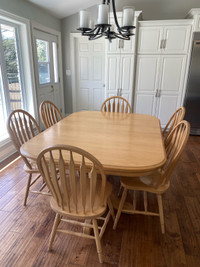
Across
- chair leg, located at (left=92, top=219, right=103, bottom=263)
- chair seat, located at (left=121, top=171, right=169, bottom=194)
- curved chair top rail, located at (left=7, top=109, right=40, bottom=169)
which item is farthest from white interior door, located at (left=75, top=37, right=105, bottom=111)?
chair leg, located at (left=92, top=219, right=103, bottom=263)

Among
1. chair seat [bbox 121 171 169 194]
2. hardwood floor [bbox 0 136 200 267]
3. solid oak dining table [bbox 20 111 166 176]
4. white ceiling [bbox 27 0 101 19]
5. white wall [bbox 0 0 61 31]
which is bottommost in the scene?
hardwood floor [bbox 0 136 200 267]

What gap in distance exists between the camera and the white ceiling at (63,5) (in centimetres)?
331

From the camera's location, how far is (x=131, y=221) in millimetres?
1717

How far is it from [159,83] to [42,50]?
8.05ft

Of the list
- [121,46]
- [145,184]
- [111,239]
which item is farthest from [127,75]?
[111,239]

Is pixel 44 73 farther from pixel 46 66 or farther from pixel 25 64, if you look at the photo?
pixel 25 64

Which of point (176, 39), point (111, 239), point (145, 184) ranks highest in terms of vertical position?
point (176, 39)

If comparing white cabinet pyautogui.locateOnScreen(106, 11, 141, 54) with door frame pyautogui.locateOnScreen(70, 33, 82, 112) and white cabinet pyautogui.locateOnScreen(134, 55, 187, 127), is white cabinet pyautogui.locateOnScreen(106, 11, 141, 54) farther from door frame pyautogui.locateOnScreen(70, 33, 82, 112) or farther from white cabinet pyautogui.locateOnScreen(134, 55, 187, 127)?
door frame pyautogui.locateOnScreen(70, 33, 82, 112)

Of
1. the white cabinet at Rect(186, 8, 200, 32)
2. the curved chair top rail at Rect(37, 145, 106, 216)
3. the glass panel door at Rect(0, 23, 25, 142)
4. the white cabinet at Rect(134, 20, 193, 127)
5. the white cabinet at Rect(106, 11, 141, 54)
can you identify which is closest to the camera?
the curved chair top rail at Rect(37, 145, 106, 216)

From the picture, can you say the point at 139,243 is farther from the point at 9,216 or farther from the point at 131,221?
the point at 9,216

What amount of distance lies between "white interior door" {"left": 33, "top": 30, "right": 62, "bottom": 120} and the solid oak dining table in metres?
1.95

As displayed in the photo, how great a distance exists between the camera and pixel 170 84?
12.3 ft

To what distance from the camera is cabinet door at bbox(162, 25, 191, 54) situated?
340 cm

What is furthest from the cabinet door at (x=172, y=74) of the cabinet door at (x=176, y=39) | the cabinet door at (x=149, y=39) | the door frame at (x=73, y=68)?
the door frame at (x=73, y=68)
